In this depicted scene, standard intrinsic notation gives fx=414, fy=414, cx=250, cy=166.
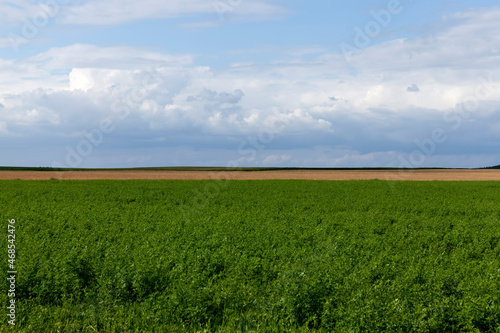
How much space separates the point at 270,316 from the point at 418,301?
2984 millimetres

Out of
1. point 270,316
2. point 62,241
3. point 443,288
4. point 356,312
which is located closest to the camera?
point 356,312

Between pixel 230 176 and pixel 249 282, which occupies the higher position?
pixel 230 176

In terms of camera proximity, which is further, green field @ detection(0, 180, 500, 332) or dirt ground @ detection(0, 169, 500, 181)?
dirt ground @ detection(0, 169, 500, 181)

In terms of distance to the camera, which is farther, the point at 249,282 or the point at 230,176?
the point at 230,176

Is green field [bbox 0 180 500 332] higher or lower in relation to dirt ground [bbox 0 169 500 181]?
lower

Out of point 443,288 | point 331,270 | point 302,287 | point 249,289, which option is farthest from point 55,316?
point 443,288

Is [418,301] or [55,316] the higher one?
[418,301]

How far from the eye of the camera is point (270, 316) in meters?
8.00

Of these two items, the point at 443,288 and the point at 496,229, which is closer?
the point at 443,288

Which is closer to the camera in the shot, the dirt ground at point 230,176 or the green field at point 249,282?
the green field at point 249,282

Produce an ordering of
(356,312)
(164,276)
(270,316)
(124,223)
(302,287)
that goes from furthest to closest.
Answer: (124,223) < (164,276) < (302,287) < (270,316) < (356,312)

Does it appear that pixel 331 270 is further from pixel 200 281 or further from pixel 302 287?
pixel 200 281

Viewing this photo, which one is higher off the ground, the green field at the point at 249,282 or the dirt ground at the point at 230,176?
the dirt ground at the point at 230,176

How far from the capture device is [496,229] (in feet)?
54.5
